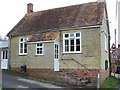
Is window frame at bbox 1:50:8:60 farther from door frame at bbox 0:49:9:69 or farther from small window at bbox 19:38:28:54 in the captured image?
small window at bbox 19:38:28:54

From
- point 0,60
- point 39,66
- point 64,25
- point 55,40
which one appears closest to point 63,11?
point 64,25

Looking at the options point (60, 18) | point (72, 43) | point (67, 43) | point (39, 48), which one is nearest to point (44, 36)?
point (39, 48)

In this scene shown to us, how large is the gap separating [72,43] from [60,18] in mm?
4411

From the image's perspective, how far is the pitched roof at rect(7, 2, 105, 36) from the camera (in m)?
25.0

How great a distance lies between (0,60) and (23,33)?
5.18 m

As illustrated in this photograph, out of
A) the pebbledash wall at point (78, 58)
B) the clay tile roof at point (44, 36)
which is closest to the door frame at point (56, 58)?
the pebbledash wall at point (78, 58)

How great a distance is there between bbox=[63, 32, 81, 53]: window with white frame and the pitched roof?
1.06m

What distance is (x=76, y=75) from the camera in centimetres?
2336

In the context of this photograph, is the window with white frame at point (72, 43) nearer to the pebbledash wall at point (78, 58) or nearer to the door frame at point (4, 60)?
the pebbledash wall at point (78, 58)

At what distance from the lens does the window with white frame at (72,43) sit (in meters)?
24.2

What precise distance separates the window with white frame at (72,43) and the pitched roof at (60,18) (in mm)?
1058

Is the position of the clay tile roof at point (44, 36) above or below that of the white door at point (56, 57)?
above

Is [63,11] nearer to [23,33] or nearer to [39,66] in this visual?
[23,33]

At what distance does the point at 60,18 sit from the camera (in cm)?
2767
